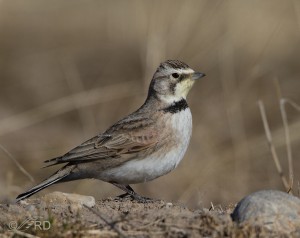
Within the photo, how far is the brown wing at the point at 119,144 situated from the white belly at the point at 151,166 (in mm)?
144

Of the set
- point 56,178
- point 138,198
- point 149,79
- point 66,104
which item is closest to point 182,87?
point 138,198

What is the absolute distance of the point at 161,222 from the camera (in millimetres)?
5555

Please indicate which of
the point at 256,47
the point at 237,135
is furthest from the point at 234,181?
the point at 256,47

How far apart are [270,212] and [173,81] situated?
9.24 ft

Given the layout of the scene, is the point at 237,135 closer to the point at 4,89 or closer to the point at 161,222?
the point at 161,222

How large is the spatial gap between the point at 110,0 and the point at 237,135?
32.9 feet

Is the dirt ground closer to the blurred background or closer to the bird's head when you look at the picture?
the blurred background

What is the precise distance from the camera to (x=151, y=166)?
739 centimetres

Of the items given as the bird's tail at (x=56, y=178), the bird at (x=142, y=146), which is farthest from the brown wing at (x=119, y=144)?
the bird's tail at (x=56, y=178)

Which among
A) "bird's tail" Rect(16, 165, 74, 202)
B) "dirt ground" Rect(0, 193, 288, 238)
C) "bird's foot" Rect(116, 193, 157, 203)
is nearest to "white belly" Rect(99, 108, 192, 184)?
"bird's foot" Rect(116, 193, 157, 203)

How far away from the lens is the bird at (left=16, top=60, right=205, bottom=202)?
7430 mm

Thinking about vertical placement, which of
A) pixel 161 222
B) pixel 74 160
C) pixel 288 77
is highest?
pixel 288 77

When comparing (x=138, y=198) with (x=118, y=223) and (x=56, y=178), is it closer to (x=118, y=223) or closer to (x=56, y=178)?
(x=56, y=178)

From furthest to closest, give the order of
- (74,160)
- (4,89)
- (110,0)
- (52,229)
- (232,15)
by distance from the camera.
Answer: (110,0) → (4,89) → (232,15) → (74,160) → (52,229)
